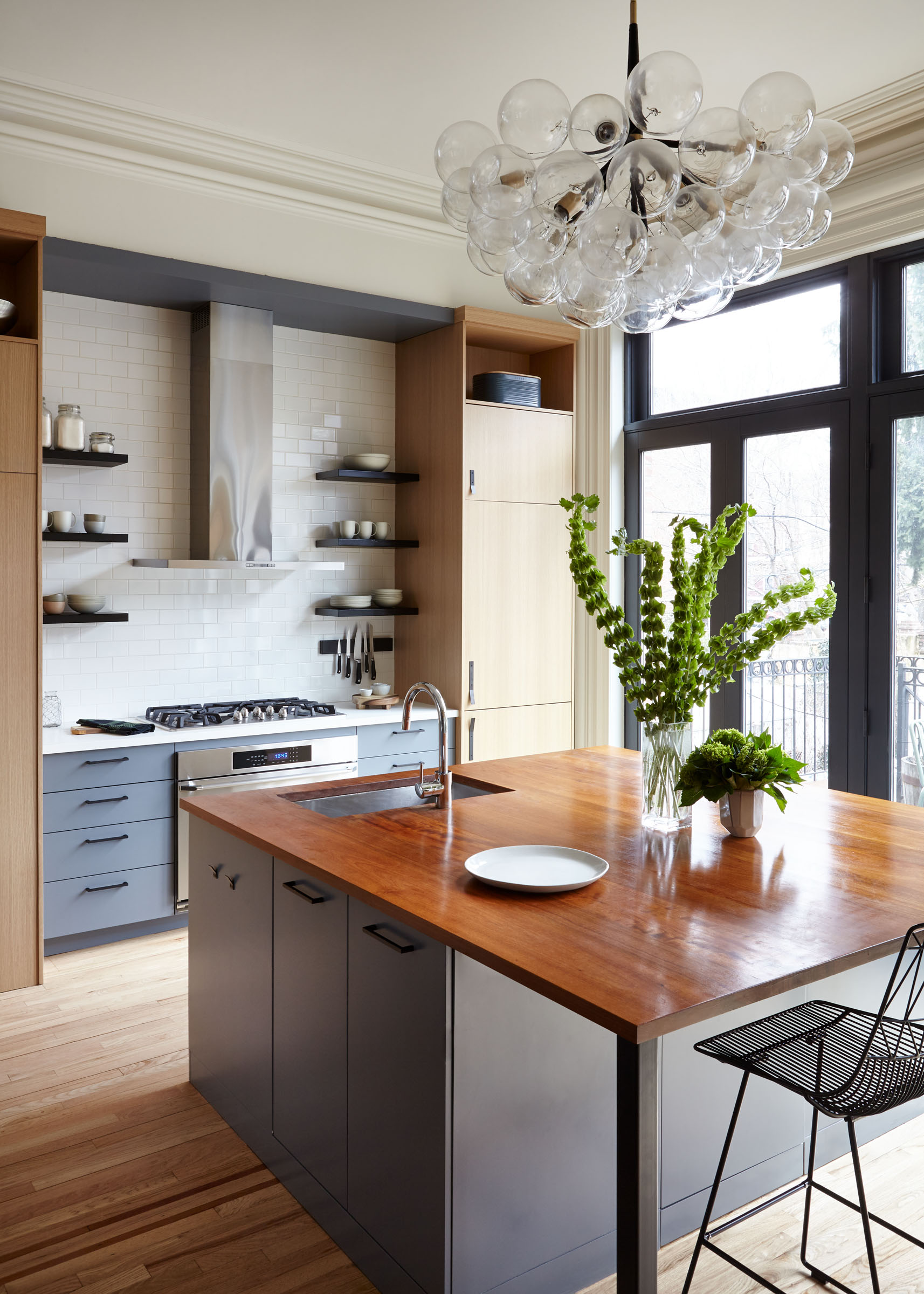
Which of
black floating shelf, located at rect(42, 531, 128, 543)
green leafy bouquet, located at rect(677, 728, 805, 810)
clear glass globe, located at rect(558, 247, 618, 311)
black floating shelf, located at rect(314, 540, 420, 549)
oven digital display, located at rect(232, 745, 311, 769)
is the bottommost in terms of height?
oven digital display, located at rect(232, 745, 311, 769)

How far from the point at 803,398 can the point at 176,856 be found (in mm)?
3471

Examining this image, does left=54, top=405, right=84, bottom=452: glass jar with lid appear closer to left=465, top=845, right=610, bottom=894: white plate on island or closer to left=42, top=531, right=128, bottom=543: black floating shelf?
left=42, top=531, right=128, bottom=543: black floating shelf

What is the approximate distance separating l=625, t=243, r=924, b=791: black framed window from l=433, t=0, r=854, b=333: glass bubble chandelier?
1902 mm

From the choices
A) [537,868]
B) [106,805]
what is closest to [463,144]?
[537,868]

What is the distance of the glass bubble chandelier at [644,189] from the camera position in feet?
6.81

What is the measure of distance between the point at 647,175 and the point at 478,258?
61 cm

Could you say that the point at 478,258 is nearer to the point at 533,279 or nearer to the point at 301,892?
the point at 533,279

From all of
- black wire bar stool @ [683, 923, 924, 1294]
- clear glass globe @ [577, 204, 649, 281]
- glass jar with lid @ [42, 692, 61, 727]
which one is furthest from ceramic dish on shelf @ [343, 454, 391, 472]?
black wire bar stool @ [683, 923, 924, 1294]

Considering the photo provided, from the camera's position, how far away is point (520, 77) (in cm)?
383

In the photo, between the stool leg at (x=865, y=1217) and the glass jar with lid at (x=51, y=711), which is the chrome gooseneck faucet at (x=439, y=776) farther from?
the glass jar with lid at (x=51, y=711)

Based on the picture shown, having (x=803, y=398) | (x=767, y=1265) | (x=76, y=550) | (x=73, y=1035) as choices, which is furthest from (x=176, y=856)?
(x=803, y=398)

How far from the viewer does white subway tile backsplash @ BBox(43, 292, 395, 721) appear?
462 cm

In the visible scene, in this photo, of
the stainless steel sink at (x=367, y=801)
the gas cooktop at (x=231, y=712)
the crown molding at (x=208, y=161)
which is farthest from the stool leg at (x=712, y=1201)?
the crown molding at (x=208, y=161)

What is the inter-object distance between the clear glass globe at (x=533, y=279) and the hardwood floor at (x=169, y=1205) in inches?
89.5
